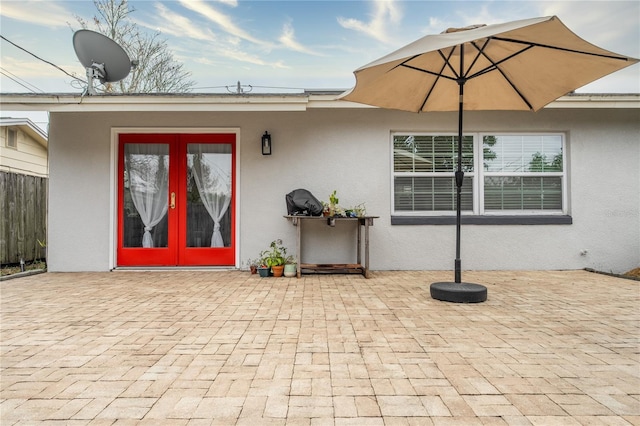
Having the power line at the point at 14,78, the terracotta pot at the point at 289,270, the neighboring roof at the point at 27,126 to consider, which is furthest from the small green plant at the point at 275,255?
the power line at the point at 14,78

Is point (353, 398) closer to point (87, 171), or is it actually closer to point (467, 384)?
point (467, 384)

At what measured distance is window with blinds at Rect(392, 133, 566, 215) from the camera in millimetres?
5941

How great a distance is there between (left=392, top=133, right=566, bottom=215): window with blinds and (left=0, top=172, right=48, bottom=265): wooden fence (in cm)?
627

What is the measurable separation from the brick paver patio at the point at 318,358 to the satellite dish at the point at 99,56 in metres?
3.45

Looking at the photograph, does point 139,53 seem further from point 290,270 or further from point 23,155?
point 290,270

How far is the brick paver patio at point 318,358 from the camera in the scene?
163cm

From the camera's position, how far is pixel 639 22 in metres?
8.14

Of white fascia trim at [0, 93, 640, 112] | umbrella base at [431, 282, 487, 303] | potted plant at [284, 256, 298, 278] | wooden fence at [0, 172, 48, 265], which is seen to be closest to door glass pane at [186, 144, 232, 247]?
white fascia trim at [0, 93, 640, 112]

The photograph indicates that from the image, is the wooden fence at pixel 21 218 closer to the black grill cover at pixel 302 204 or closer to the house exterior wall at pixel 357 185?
the house exterior wall at pixel 357 185

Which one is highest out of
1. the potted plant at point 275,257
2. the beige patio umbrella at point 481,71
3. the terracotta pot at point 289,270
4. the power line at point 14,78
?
→ the power line at point 14,78

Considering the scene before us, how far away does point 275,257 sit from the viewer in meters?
5.50

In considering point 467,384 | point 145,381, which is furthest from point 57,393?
point 467,384

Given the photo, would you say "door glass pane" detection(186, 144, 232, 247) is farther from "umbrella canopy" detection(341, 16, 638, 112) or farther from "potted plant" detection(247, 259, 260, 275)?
"umbrella canopy" detection(341, 16, 638, 112)

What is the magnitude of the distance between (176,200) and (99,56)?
249 centimetres
